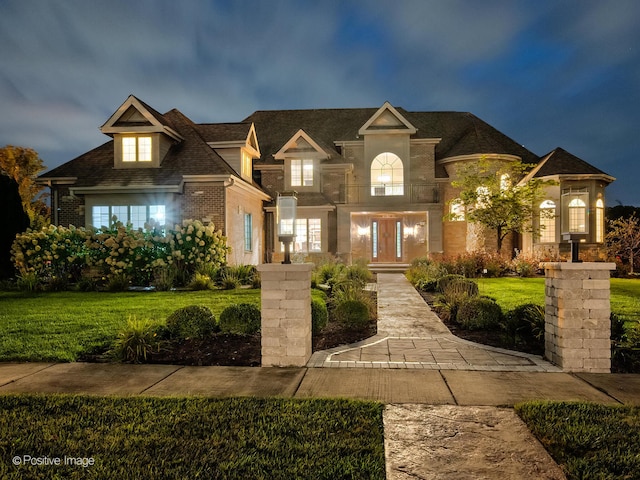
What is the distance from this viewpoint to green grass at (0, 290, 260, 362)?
6.48 m

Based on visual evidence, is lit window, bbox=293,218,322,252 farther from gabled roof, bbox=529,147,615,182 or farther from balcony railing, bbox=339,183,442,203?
gabled roof, bbox=529,147,615,182

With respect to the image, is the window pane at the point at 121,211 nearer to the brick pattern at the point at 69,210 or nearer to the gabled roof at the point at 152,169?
the gabled roof at the point at 152,169

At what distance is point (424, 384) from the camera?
5023 mm

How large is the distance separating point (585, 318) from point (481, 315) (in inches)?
97.1

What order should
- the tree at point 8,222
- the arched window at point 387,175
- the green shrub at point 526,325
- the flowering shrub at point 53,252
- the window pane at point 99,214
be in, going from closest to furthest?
the green shrub at point 526,325
the flowering shrub at point 53,252
the tree at point 8,222
the window pane at point 99,214
the arched window at point 387,175

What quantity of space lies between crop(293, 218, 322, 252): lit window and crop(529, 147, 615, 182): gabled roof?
36.1 ft

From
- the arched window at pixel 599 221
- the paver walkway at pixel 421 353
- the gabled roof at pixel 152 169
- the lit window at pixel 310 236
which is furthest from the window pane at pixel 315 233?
the arched window at pixel 599 221

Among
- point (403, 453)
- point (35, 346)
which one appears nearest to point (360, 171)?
point (35, 346)

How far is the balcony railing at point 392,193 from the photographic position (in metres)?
22.5

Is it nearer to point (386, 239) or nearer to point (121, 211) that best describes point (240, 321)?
point (121, 211)

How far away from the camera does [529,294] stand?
1210 centimetres

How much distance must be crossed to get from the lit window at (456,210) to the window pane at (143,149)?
1455cm

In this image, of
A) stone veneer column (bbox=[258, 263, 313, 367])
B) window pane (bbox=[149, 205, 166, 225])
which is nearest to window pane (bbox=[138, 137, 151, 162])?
window pane (bbox=[149, 205, 166, 225])

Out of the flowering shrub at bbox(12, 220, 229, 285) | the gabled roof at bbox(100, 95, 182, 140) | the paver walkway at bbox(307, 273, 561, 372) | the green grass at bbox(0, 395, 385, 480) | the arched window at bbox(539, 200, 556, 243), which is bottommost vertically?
the paver walkway at bbox(307, 273, 561, 372)
